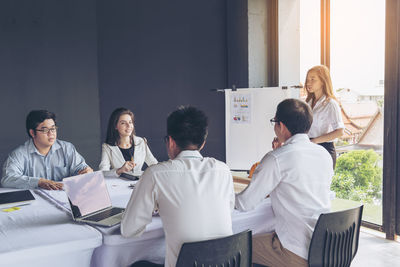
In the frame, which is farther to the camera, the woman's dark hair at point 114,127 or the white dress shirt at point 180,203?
the woman's dark hair at point 114,127

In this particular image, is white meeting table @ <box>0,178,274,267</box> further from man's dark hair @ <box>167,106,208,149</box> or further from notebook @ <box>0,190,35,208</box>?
man's dark hair @ <box>167,106,208,149</box>

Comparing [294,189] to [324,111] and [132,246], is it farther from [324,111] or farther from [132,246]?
[324,111]

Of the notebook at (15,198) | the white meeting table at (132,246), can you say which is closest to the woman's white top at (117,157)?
the notebook at (15,198)

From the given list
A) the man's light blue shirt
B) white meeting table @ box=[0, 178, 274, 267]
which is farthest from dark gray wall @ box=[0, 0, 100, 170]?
white meeting table @ box=[0, 178, 274, 267]

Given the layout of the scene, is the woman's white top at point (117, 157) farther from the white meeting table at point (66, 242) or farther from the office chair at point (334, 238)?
the office chair at point (334, 238)

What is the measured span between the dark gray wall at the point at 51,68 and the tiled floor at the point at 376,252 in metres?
3.35

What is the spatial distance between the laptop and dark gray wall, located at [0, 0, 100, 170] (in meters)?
3.14

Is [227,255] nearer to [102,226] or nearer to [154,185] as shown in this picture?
[154,185]

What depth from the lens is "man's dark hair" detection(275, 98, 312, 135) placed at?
2.13 metres

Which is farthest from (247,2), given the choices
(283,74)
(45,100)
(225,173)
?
(225,173)

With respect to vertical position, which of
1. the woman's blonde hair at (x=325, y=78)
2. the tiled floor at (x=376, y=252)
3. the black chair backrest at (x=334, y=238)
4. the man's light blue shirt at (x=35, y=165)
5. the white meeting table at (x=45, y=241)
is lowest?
the tiled floor at (x=376, y=252)

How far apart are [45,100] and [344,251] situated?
13.2 ft

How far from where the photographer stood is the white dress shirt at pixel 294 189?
6.62 feet

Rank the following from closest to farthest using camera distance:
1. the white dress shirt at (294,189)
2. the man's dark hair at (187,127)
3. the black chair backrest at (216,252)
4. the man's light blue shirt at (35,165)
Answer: the black chair backrest at (216,252) → the man's dark hair at (187,127) → the white dress shirt at (294,189) → the man's light blue shirt at (35,165)
